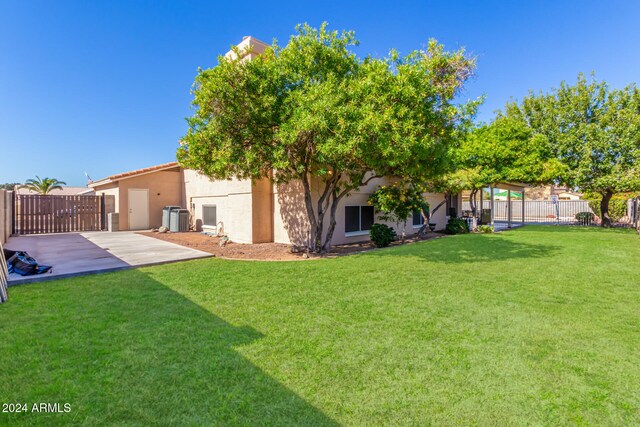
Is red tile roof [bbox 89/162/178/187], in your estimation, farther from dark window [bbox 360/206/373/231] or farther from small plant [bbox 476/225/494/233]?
small plant [bbox 476/225/494/233]

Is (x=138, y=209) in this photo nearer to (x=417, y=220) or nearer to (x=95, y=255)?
(x=95, y=255)

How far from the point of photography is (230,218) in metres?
14.5

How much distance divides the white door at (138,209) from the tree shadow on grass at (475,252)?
47.5ft

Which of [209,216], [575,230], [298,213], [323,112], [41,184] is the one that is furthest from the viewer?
[41,184]

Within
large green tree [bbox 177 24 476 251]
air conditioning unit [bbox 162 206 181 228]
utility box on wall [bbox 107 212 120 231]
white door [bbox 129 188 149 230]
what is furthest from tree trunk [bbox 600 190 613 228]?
utility box on wall [bbox 107 212 120 231]

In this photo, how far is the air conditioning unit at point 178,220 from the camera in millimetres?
17062

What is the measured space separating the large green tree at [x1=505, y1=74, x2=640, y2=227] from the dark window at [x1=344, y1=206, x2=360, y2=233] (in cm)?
1407

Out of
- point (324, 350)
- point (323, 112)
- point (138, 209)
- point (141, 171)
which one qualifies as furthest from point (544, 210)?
point (324, 350)

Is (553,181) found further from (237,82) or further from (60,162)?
(60,162)

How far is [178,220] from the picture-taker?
1705 cm

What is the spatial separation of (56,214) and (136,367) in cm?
1867

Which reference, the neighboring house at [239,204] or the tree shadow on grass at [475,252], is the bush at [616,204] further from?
the tree shadow on grass at [475,252]

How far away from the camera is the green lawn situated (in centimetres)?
265

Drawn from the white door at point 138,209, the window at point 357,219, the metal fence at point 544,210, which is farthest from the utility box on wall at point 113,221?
the metal fence at point 544,210
